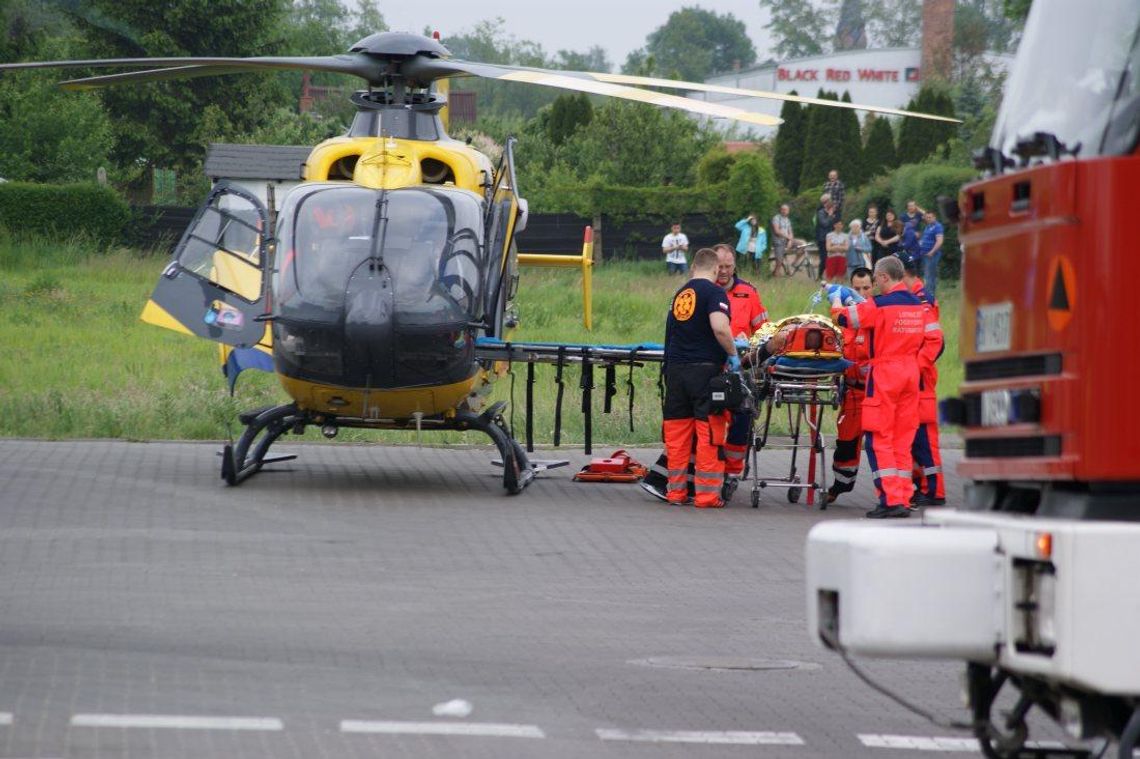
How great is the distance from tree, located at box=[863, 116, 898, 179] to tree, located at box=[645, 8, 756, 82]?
11349cm

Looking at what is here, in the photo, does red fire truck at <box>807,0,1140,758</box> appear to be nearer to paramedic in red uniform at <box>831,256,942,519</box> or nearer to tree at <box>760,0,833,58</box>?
paramedic in red uniform at <box>831,256,942,519</box>

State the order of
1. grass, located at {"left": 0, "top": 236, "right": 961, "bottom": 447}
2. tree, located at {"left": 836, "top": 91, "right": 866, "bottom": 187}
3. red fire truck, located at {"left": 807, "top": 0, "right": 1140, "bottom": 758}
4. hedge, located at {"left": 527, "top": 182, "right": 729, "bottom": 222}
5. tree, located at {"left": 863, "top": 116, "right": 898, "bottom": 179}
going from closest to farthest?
red fire truck, located at {"left": 807, "top": 0, "right": 1140, "bottom": 758}, grass, located at {"left": 0, "top": 236, "right": 961, "bottom": 447}, hedge, located at {"left": 527, "top": 182, "right": 729, "bottom": 222}, tree, located at {"left": 836, "top": 91, "right": 866, "bottom": 187}, tree, located at {"left": 863, "top": 116, "right": 898, "bottom": 179}

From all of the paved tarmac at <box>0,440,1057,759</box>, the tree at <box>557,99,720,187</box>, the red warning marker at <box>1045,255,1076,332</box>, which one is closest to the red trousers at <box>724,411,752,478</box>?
the paved tarmac at <box>0,440,1057,759</box>

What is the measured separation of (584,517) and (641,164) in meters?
42.1

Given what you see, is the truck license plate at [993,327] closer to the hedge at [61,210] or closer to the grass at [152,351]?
the grass at [152,351]

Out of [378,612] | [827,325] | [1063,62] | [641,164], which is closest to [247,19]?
[641,164]

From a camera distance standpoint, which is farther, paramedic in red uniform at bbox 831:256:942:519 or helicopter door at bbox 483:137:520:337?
helicopter door at bbox 483:137:520:337

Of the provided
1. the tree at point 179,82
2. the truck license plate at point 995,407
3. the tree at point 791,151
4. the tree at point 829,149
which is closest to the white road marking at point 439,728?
the truck license plate at point 995,407

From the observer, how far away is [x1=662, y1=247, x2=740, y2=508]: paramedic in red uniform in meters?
15.6

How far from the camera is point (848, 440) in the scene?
1630cm

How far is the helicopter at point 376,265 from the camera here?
52.0 feet

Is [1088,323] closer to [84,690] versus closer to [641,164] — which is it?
[84,690]

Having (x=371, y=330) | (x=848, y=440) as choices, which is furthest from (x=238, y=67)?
(x=848, y=440)

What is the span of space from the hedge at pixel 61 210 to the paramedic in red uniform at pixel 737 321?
3042cm
